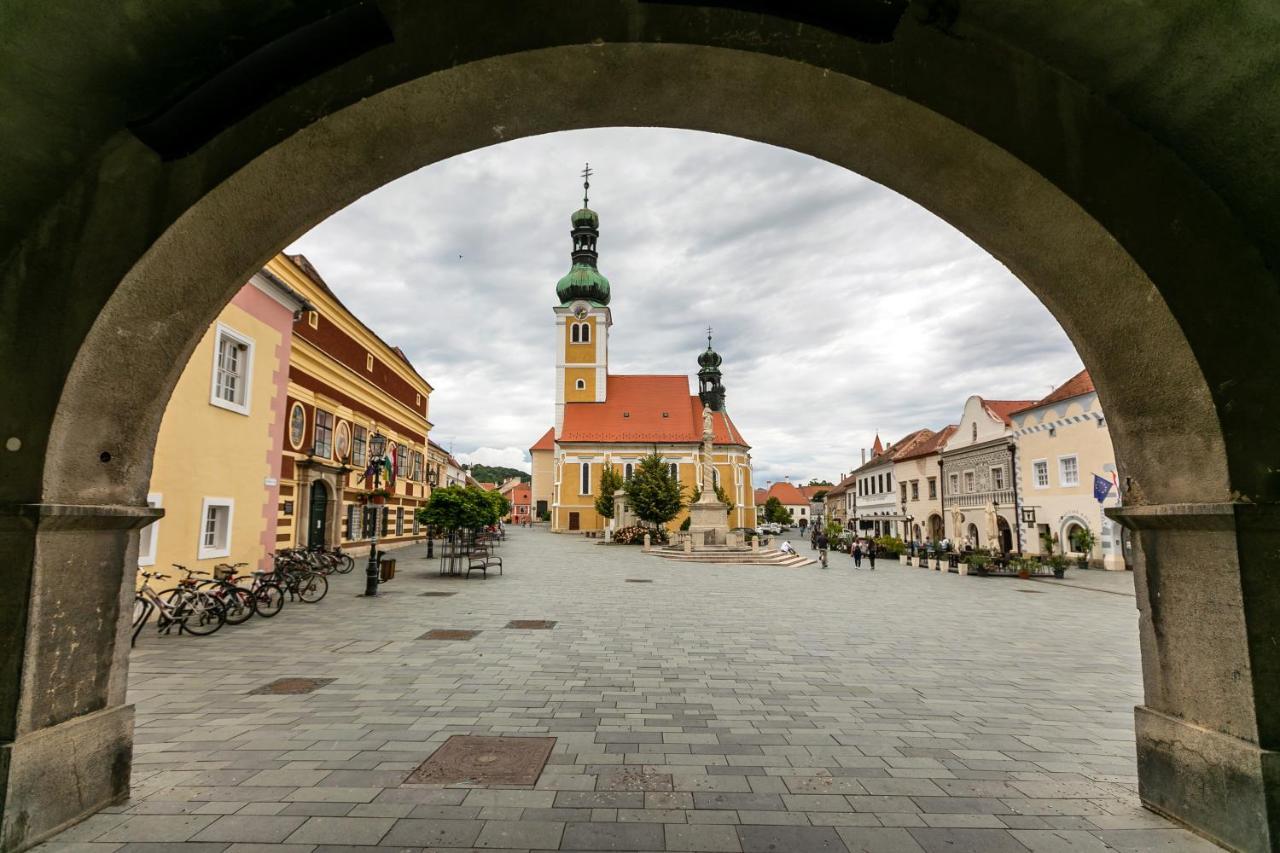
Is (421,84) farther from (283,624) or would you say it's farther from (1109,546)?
(1109,546)

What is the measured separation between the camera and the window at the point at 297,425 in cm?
1938

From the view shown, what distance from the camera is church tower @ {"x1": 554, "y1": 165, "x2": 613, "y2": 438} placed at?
60312 mm

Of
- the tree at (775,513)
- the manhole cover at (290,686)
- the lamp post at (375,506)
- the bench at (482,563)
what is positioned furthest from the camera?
the tree at (775,513)

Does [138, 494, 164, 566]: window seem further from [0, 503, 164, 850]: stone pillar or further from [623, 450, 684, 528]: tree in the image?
[623, 450, 684, 528]: tree

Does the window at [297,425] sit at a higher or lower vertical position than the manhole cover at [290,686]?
higher

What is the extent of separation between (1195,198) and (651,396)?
58263mm

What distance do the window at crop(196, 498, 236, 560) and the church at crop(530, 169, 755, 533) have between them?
4310 cm

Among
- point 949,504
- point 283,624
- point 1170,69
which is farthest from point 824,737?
point 949,504

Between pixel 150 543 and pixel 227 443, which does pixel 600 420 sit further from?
pixel 150 543

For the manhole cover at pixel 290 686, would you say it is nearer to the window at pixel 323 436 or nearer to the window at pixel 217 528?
the window at pixel 217 528

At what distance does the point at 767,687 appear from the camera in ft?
21.9

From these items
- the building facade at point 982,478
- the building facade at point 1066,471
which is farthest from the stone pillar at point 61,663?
the building facade at point 982,478

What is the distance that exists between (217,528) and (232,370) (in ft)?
11.2

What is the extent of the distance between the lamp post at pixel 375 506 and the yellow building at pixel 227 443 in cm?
251
